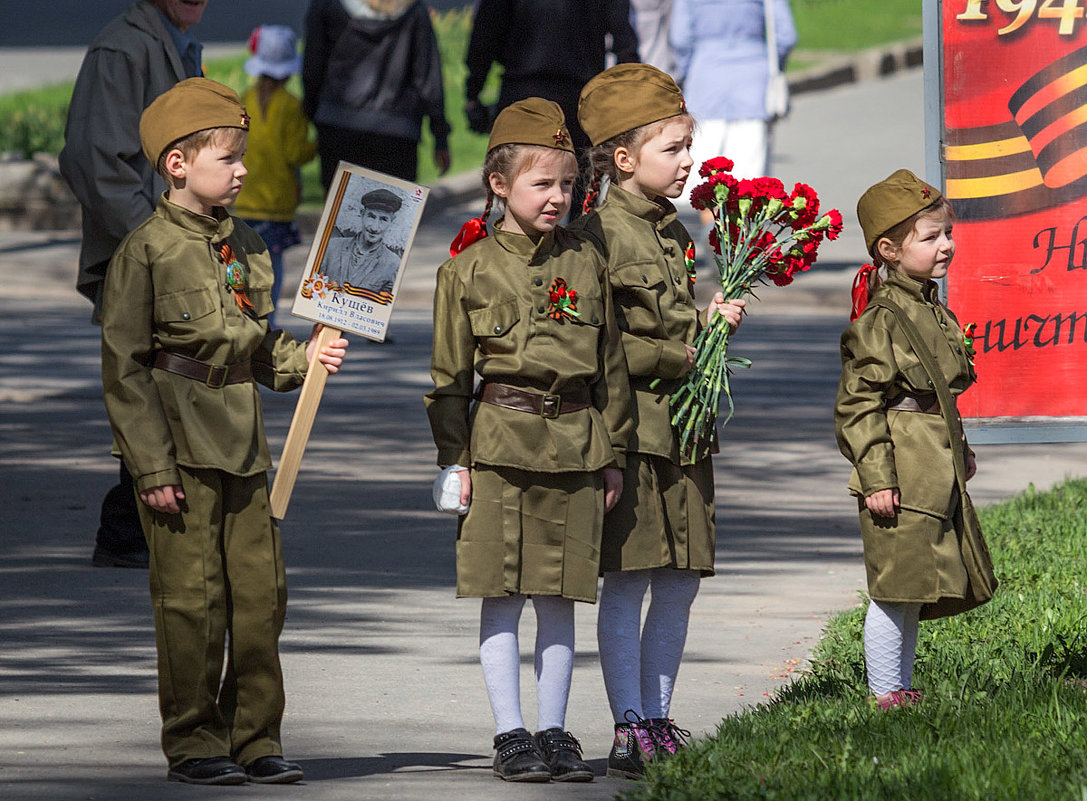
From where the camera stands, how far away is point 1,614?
22.4ft

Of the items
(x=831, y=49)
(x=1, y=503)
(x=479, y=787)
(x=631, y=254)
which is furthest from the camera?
(x=831, y=49)

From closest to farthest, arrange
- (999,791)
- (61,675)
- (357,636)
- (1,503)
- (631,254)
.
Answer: (999,791)
(631,254)
(61,675)
(357,636)
(1,503)

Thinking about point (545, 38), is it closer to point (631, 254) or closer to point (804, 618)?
point (804, 618)

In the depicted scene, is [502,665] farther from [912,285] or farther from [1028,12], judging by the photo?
[1028,12]

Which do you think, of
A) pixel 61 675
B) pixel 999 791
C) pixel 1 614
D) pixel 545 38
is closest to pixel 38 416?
pixel 545 38

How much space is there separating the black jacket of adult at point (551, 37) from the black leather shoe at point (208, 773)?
659 centimetres

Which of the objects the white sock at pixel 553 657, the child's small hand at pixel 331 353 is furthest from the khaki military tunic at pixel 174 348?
the white sock at pixel 553 657

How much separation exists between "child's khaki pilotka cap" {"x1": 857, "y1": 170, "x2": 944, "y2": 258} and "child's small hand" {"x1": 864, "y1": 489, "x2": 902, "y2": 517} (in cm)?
69

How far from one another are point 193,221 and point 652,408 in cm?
126

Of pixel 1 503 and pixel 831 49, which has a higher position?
pixel 831 49

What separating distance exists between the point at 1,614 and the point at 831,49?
80.5 feet

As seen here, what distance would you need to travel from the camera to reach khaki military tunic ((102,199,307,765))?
193 inches

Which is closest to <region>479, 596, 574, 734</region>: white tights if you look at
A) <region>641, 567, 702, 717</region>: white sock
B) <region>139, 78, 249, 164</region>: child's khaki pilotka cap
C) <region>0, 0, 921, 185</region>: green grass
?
<region>641, 567, 702, 717</region>: white sock

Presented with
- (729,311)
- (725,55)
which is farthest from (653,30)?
(729,311)
